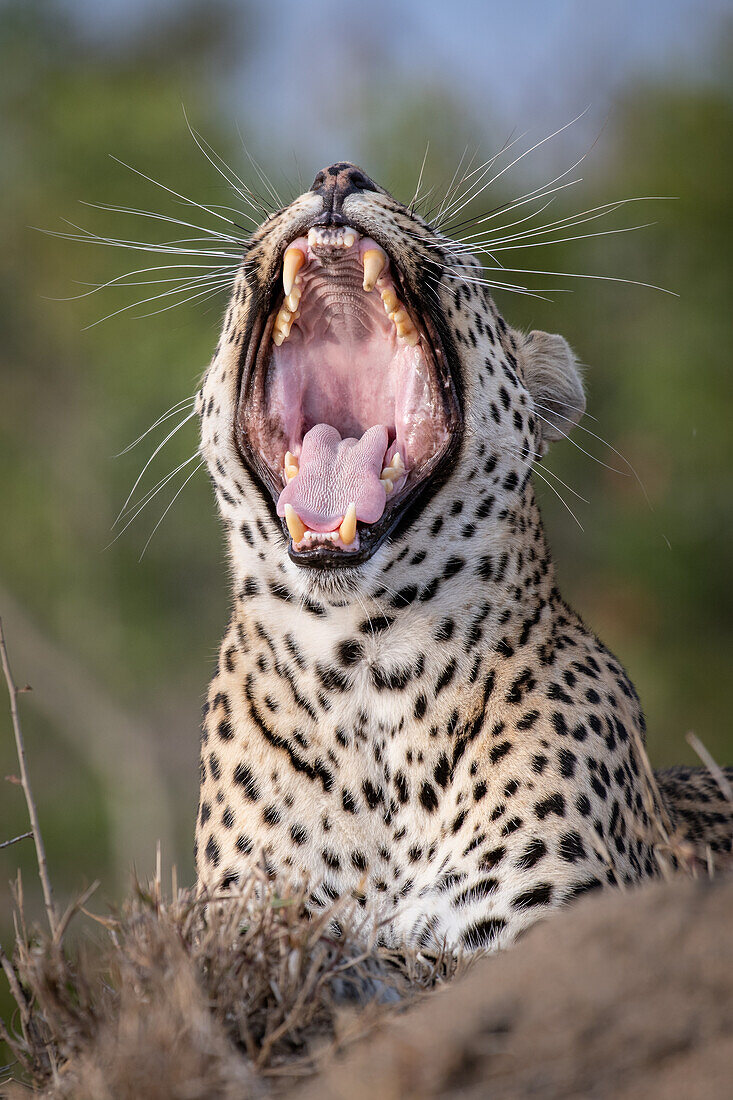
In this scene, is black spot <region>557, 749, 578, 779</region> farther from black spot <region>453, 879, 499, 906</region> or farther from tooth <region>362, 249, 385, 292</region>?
tooth <region>362, 249, 385, 292</region>

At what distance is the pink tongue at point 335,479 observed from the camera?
5855 millimetres

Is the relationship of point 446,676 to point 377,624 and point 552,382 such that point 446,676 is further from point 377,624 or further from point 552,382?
point 552,382

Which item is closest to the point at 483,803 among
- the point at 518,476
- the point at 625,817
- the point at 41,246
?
the point at 625,817

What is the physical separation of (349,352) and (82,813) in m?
29.9

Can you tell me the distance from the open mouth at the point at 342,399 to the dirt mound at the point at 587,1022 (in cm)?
250

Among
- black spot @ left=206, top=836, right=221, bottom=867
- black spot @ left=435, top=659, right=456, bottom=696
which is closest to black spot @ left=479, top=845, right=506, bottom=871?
black spot @ left=435, top=659, right=456, bottom=696

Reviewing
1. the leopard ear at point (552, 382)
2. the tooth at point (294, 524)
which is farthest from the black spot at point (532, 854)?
the leopard ear at point (552, 382)

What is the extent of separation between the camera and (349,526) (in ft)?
18.3

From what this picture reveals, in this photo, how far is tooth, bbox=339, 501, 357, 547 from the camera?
220 inches

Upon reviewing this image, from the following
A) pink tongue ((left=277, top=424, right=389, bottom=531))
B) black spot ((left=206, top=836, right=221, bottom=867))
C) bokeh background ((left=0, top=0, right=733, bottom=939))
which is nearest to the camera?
black spot ((left=206, top=836, right=221, bottom=867))

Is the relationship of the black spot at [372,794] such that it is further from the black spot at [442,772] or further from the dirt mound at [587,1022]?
the dirt mound at [587,1022]

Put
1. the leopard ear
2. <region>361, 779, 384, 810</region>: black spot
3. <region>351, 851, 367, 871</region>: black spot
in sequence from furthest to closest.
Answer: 1. the leopard ear
2. <region>361, 779, 384, 810</region>: black spot
3. <region>351, 851, 367, 871</region>: black spot

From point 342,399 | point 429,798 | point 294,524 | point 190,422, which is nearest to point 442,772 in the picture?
point 429,798

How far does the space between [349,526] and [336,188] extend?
155 cm
